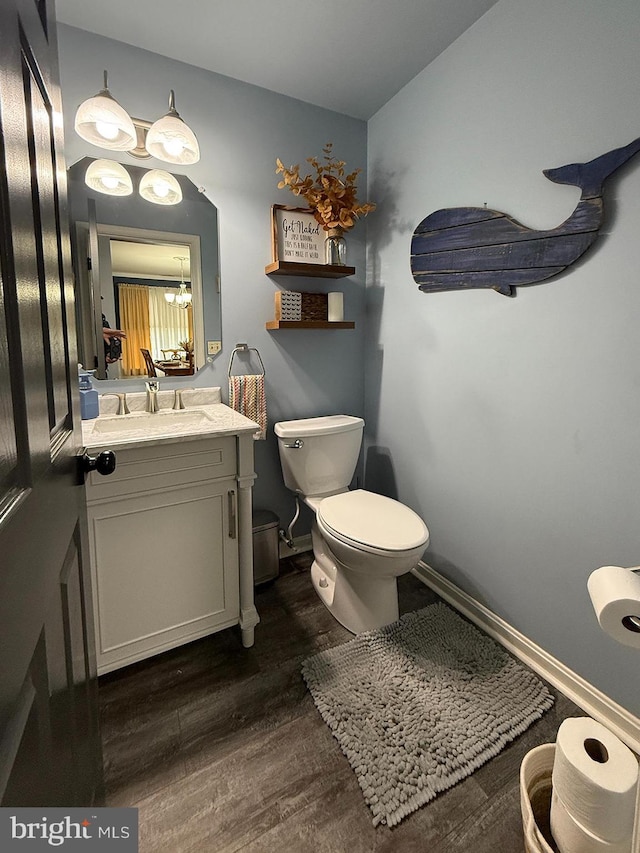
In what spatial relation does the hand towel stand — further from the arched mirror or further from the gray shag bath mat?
the gray shag bath mat

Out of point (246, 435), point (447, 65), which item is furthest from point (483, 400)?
point (447, 65)

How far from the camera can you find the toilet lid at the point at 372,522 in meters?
1.52

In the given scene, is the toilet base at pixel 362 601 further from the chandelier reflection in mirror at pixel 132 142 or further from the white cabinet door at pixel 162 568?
the chandelier reflection in mirror at pixel 132 142

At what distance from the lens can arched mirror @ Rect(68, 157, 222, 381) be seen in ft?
5.34

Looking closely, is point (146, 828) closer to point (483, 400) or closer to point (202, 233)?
point (483, 400)

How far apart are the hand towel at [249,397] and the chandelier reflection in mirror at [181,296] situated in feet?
1.28

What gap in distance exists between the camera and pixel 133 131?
1.52 m

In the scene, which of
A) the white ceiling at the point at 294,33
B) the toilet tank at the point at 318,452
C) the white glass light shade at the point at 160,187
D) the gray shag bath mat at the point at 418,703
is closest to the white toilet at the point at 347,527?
the toilet tank at the point at 318,452

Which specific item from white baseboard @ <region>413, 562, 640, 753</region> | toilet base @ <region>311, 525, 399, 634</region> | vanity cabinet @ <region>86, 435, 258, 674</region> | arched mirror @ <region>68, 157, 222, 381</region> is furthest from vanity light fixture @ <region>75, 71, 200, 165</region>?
white baseboard @ <region>413, 562, 640, 753</region>

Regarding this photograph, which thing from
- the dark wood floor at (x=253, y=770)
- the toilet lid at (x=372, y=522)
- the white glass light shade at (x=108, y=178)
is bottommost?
the dark wood floor at (x=253, y=770)

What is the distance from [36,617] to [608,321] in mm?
1528

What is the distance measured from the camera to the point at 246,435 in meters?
1.49

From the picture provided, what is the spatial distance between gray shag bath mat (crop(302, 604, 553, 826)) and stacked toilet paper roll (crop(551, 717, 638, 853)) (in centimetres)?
35

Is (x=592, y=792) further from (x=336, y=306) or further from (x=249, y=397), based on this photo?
(x=336, y=306)
